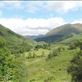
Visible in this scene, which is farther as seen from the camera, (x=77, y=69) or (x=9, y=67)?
(x=9, y=67)

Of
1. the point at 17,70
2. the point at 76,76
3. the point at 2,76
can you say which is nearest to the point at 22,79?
the point at 17,70

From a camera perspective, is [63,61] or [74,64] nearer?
[74,64]

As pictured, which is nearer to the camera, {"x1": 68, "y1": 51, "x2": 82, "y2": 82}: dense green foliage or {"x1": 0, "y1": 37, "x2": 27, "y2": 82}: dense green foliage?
{"x1": 68, "y1": 51, "x2": 82, "y2": 82}: dense green foliage

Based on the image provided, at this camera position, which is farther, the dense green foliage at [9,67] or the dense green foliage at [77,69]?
the dense green foliage at [9,67]

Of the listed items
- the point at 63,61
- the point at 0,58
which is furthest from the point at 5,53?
the point at 63,61

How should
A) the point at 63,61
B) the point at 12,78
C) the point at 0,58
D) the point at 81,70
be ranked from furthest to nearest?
the point at 63,61
the point at 12,78
the point at 0,58
the point at 81,70

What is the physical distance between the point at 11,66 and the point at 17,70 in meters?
2.24

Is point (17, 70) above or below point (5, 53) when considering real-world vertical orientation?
below

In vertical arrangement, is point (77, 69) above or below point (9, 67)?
above

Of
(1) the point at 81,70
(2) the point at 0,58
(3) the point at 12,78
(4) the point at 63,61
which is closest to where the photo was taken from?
(1) the point at 81,70

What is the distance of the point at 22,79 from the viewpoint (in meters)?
81.5

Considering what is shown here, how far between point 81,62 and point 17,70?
19.7m

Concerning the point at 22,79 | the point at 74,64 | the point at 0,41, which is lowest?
the point at 22,79

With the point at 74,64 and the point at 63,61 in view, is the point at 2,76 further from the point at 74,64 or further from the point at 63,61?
the point at 63,61
